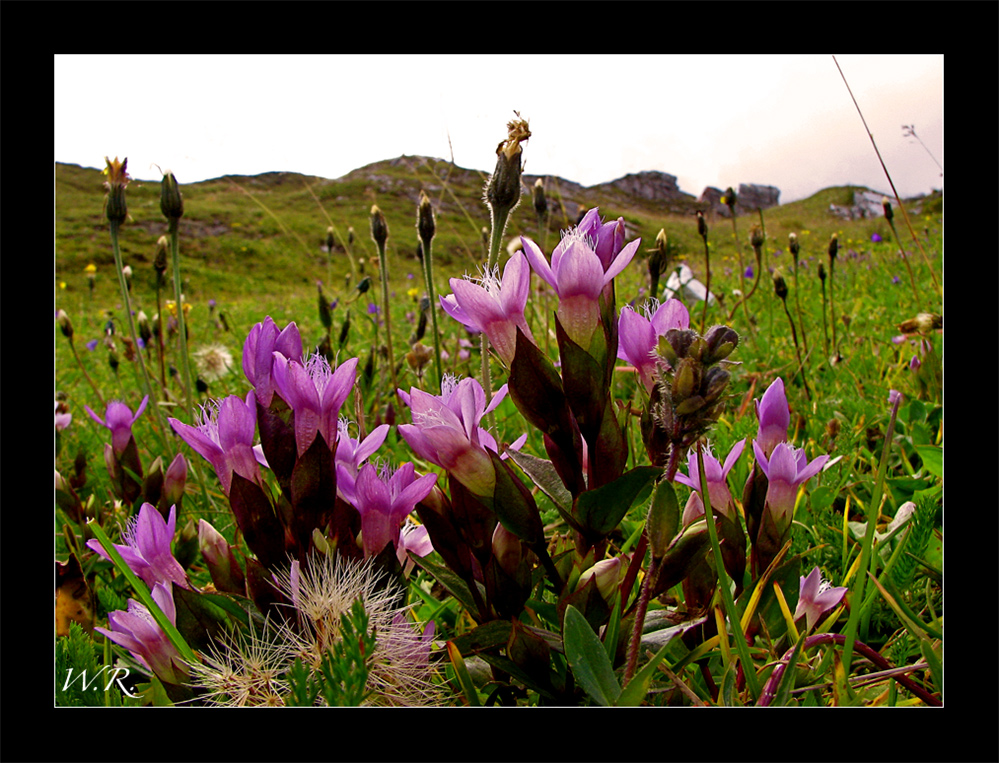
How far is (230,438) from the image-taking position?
0.93 meters

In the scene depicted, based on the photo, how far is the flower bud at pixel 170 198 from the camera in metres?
1.70

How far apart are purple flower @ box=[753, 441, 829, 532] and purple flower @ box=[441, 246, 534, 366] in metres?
0.40

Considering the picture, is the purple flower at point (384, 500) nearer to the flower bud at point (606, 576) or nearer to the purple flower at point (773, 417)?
the flower bud at point (606, 576)

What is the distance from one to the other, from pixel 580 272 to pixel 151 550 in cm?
70

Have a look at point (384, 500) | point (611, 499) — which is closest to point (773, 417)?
point (611, 499)

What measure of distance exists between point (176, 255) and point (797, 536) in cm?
162

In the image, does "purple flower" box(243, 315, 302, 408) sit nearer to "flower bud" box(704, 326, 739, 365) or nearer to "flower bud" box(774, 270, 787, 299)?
"flower bud" box(704, 326, 739, 365)

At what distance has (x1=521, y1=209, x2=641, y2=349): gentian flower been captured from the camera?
0.83 m

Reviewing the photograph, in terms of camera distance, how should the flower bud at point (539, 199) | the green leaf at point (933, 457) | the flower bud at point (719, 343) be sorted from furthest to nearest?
1. the flower bud at point (539, 199)
2. the green leaf at point (933, 457)
3. the flower bud at point (719, 343)

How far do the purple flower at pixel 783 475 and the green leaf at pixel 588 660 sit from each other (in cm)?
39

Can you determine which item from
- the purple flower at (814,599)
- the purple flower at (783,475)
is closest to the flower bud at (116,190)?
the purple flower at (783,475)

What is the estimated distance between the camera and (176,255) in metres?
1.78

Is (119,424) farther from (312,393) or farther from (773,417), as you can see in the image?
(773,417)
